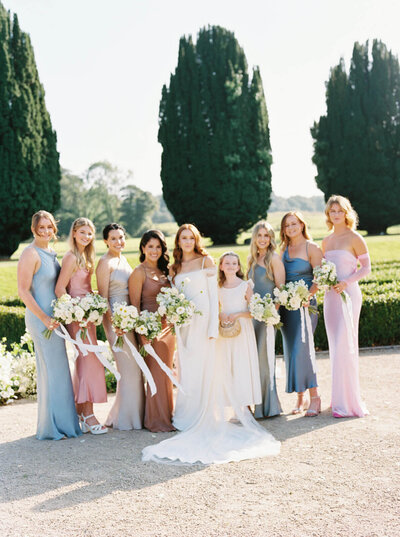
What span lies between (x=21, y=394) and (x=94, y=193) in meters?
46.0

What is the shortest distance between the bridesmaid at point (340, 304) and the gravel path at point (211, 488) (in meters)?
0.28

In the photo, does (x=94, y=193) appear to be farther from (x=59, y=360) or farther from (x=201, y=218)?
(x=59, y=360)

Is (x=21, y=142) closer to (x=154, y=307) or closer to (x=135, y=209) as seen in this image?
(x=154, y=307)

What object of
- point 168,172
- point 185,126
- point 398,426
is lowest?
point 398,426

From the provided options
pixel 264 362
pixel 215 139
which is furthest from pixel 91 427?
pixel 215 139

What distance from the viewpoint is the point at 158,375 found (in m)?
5.86

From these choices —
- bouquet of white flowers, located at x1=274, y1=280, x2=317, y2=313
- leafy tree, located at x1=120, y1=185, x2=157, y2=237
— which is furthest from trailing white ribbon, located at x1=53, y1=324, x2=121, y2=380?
leafy tree, located at x1=120, y1=185, x2=157, y2=237

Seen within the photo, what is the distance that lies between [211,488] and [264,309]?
1988 mm

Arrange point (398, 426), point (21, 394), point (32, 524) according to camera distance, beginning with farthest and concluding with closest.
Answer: point (21, 394) < point (398, 426) < point (32, 524)

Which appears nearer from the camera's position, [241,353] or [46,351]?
[46,351]

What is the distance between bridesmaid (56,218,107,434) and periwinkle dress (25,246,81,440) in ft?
0.40

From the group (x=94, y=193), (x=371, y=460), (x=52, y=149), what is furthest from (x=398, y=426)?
(x=94, y=193)

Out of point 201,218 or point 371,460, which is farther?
point 201,218

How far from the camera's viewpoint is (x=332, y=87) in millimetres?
32406
